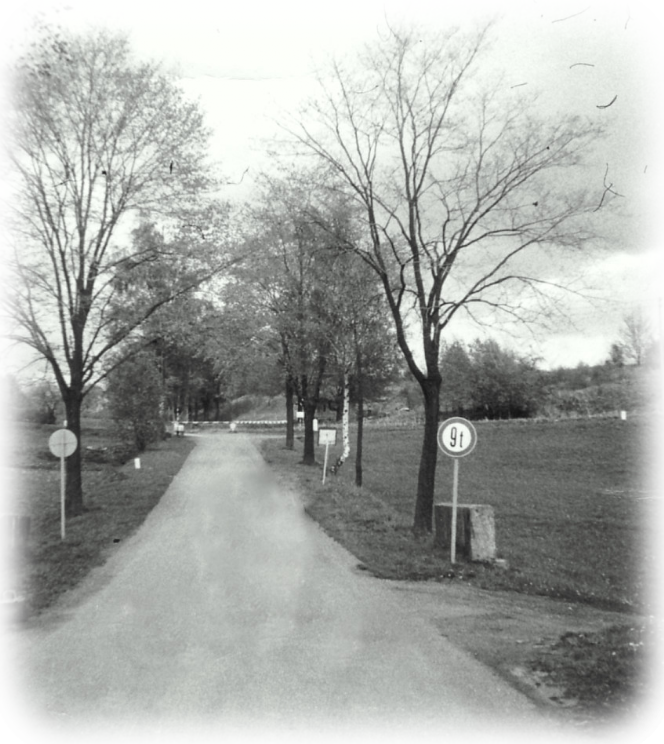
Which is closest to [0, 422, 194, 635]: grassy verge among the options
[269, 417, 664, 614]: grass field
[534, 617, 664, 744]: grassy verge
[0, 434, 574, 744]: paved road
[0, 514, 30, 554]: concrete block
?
[0, 514, 30, 554]: concrete block

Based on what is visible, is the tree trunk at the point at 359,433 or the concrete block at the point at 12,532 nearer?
the concrete block at the point at 12,532

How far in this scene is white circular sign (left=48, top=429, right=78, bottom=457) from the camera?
16.1m

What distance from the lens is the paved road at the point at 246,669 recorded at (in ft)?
16.1

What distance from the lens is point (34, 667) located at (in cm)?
652

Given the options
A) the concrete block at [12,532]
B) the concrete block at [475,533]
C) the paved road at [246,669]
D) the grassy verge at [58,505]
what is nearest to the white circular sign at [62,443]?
the grassy verge at [58,505]

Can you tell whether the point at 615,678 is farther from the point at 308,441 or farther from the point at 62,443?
the point at 308,441

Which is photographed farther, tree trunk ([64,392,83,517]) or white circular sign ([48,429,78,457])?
tree trunk ([64,392,83,517])

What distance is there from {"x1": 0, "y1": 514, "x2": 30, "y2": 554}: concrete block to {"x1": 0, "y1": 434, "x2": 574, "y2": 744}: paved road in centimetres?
297

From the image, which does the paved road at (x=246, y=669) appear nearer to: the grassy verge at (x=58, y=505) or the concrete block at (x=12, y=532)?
the grassy verge at (x=58, y=505)

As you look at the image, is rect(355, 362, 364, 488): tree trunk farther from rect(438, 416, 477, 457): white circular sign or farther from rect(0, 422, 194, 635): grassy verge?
rect(438, 416, 477, 457): white circular sign

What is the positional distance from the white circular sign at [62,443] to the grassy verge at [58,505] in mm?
1741

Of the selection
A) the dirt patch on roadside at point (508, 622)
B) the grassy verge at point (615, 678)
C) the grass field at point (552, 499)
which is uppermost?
the grassy verge at point (615, 678)

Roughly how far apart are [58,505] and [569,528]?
15.2 meters

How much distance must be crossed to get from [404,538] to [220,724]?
33.5ft
